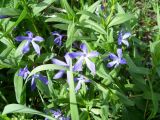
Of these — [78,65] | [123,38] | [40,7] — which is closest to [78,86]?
[78,65]

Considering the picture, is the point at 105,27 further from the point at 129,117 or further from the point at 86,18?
the point at 129,117

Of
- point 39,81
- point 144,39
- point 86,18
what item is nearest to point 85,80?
point 39,81

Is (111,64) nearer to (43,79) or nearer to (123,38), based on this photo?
(123,38)

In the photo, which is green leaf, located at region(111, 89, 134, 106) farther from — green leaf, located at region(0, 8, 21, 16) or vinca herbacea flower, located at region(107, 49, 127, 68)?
green leaf, located at region(0, 8, 21, 16)

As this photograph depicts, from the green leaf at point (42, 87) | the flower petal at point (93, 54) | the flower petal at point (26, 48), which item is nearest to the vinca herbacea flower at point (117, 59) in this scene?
the flower petal at point (93, 54)

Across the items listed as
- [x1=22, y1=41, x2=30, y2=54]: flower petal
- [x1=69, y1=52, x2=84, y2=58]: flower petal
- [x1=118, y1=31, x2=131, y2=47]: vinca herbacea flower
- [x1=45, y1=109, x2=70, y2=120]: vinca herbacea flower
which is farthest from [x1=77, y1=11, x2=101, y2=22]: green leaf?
[x1=45, y1=109, x2=70, y2=120]: vinca herbacea flower

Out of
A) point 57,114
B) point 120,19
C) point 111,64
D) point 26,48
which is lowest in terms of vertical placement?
point 57,114

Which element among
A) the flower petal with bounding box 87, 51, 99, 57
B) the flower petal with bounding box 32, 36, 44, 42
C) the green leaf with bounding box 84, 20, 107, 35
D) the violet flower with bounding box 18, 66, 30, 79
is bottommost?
the violet flower with bounding box 18, 66, 30, 79

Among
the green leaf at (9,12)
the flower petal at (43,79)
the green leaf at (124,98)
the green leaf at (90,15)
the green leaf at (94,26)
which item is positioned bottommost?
the green leaf at (124,98)

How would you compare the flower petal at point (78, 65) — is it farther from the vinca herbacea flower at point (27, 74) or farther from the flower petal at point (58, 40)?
the flower petal at point (58, 40)
